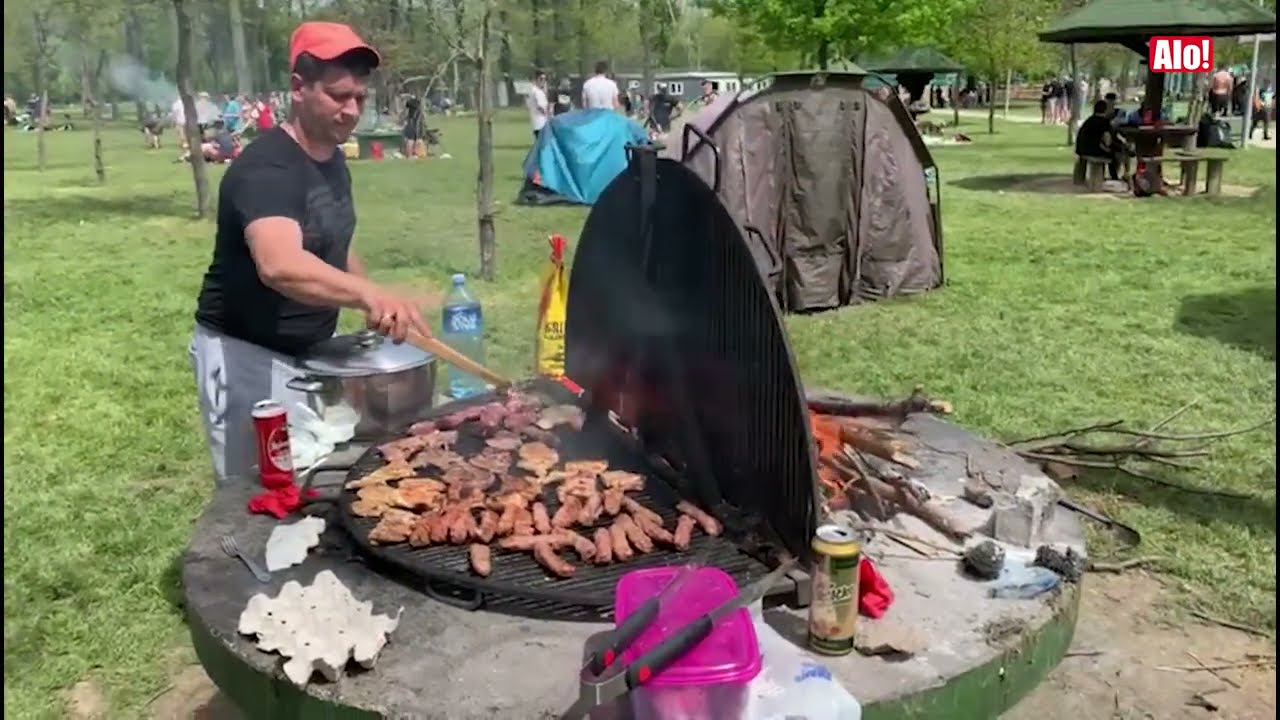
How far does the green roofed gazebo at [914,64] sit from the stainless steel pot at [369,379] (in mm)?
28170

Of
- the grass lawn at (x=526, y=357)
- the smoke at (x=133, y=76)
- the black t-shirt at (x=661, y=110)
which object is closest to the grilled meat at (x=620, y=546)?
the grass lawn at (x=526, y=357)

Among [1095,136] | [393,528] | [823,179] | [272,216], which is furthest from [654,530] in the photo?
[1095,136]

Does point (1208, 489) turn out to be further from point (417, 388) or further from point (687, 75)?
point (687, 75)

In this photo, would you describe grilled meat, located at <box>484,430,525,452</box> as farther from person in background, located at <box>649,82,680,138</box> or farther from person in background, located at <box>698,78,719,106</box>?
person in background, located at <box>649,82,680,138</box>

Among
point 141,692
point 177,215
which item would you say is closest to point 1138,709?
point 141,692

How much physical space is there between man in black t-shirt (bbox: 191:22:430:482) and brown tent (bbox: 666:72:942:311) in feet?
15.9

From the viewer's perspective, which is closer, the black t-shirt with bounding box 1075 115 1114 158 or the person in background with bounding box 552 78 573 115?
the black t-shirt with bounding box 1075 115 1114 158

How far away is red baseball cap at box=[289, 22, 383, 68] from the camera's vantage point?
3.01m

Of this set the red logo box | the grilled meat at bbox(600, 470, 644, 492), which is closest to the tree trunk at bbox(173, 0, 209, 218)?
the grilled meat at bbox(600, 470, 644, 492)

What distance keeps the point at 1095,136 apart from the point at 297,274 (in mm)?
15319

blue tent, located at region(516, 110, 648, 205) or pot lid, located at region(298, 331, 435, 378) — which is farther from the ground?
blue tent, located at region(516, 110, 648, 205)

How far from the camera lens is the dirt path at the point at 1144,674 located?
3049mm

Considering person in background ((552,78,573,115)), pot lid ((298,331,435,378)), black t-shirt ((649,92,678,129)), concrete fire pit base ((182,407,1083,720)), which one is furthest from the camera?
black t-shirt ((649,92,678,129))

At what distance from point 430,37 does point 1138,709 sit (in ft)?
22.1
